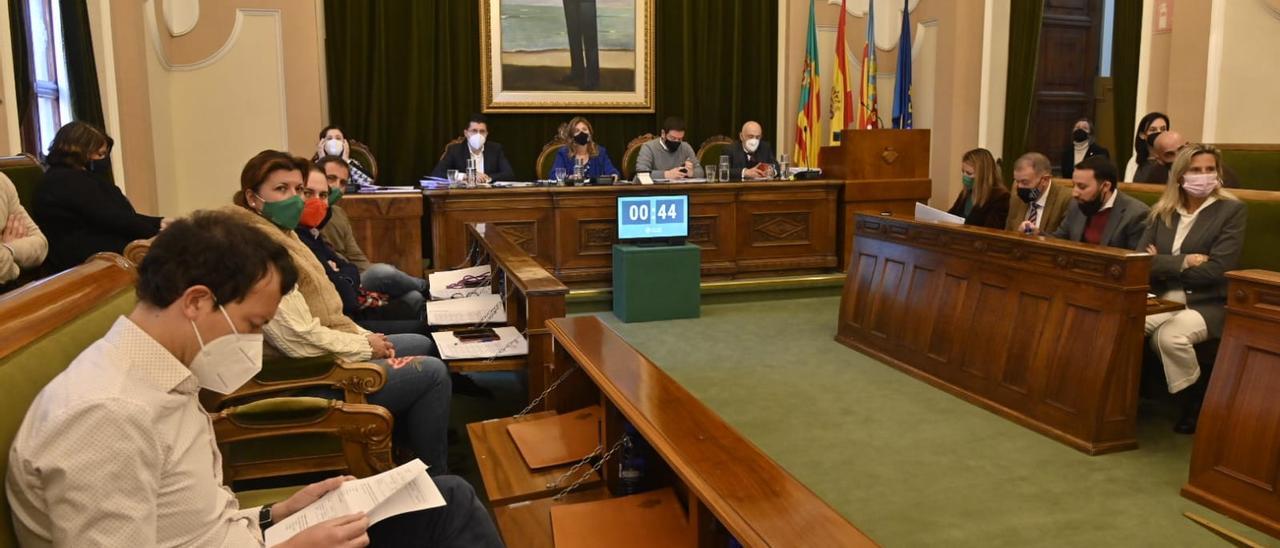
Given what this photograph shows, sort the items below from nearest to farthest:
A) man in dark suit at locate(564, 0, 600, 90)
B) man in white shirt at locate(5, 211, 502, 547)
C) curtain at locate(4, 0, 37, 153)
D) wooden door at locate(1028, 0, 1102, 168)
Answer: man in white shirt at locate(5, 211, 502, 547) → curtain at locate(4, 0, 37, 153) → man in dark suit at locate(564, 0, 600, 90) → wooden door at locate(1028, 0, 1102, 168)

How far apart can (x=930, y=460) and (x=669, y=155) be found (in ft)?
14.6

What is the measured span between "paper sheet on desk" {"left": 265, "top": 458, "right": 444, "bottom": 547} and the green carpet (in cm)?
156

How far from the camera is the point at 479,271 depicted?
494 cm

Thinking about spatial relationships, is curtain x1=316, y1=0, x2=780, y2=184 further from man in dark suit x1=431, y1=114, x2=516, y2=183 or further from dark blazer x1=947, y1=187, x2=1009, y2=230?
dark blazer x1=947, y1=187, x2=1009, y2=230

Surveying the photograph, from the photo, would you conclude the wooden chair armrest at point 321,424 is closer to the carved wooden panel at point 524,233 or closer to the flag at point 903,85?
the carved wooden panel at point 524,233

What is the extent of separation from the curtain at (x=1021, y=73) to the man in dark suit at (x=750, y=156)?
264 cm

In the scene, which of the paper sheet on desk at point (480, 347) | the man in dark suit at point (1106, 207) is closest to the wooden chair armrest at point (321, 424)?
the paper sheet on desk at point (480, 347)

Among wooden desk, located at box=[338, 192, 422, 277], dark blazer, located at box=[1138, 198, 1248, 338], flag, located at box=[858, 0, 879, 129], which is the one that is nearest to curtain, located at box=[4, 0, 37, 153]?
wooden desk, located at box=[338, 192, 422, 277]

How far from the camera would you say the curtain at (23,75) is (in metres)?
4.62

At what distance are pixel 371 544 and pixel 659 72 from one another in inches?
302

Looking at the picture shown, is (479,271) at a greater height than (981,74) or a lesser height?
lesser

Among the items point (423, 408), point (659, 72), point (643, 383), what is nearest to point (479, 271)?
point (423, 408)

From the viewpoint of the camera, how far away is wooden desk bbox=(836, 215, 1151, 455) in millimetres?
3412

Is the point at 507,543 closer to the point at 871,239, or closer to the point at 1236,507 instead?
the point at 1236,507
